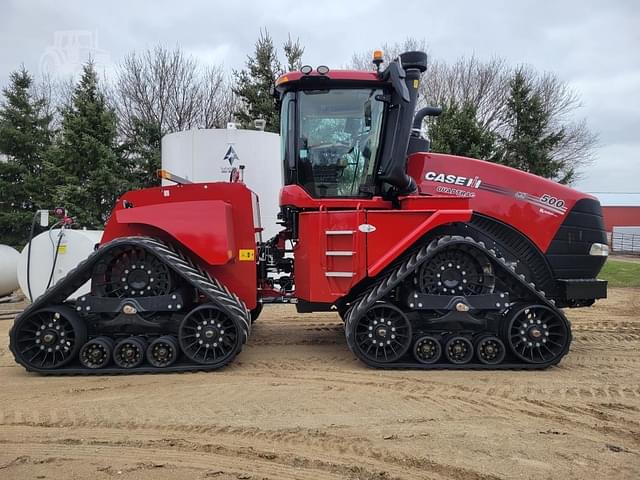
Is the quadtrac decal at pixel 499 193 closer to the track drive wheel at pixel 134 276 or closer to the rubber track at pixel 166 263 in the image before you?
the rubber track at pixel 166 263

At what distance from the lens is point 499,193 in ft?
18.5

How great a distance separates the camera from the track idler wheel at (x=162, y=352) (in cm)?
501

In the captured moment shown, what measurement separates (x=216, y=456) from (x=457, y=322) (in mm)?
2940

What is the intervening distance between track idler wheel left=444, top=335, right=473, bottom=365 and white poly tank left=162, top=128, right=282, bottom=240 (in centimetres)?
602

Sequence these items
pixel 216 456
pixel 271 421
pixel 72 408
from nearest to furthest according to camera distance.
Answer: pixel 216 456 < pixel 271 421 < pixel 72 408

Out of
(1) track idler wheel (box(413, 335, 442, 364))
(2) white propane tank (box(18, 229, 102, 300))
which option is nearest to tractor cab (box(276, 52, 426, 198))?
(1) track idler wheel (box(413, 335, 442, 364))

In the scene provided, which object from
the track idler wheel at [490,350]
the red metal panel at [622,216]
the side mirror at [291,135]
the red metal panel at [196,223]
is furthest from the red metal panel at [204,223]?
the red metal panel at [622,216]

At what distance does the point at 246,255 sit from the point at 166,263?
0.87 meters

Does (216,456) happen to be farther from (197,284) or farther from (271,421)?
(197,284)

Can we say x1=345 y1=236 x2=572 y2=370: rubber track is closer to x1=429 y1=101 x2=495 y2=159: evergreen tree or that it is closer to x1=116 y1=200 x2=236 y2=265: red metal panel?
x1=116 y1=200 x2=236 y2=265: red metal panel

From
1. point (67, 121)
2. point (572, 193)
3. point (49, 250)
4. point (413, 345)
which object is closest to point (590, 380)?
point (413, 345)

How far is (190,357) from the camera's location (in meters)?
5.01

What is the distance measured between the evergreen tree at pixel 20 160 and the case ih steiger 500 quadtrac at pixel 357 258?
568 inches

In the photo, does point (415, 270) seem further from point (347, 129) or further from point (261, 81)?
point (261, 81)
